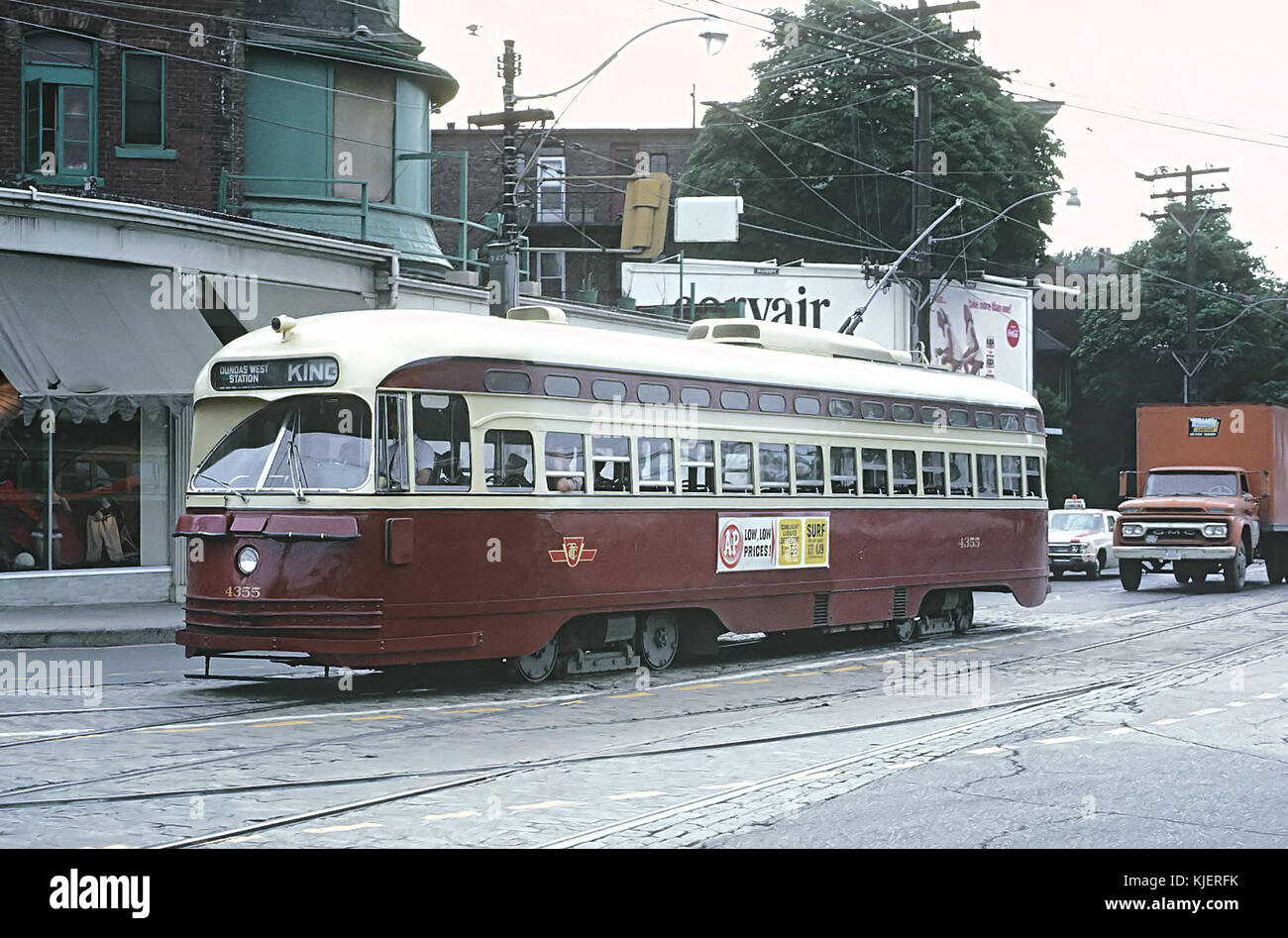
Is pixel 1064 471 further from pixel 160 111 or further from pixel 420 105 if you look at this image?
pixel 160 111

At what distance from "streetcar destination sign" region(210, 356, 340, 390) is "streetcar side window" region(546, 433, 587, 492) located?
2.10 metres

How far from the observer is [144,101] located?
25.0 metres

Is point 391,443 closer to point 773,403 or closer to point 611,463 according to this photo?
point 611,463

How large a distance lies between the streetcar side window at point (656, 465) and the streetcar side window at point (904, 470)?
435cm

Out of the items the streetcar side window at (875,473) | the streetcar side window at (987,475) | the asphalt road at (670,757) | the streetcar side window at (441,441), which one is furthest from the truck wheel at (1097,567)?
the streetcar side window at (441,441)

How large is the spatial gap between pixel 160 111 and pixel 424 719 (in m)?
15.4

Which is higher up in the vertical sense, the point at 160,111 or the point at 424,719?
the point at 160,111

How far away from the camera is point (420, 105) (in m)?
28.5

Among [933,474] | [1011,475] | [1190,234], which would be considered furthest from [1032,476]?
[1190,234]

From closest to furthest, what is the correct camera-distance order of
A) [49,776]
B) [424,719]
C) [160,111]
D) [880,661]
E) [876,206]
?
1. [49,776]
2. [424,719]
3. [880,661]
4. [160,111]
5. [876,206]

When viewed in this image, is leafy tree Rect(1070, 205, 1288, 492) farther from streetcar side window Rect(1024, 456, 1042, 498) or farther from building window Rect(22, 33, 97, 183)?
building window Rect(22, 33, 97, 183)

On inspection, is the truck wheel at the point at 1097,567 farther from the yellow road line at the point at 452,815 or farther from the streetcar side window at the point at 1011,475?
the yellow road line at the point at 452,815
